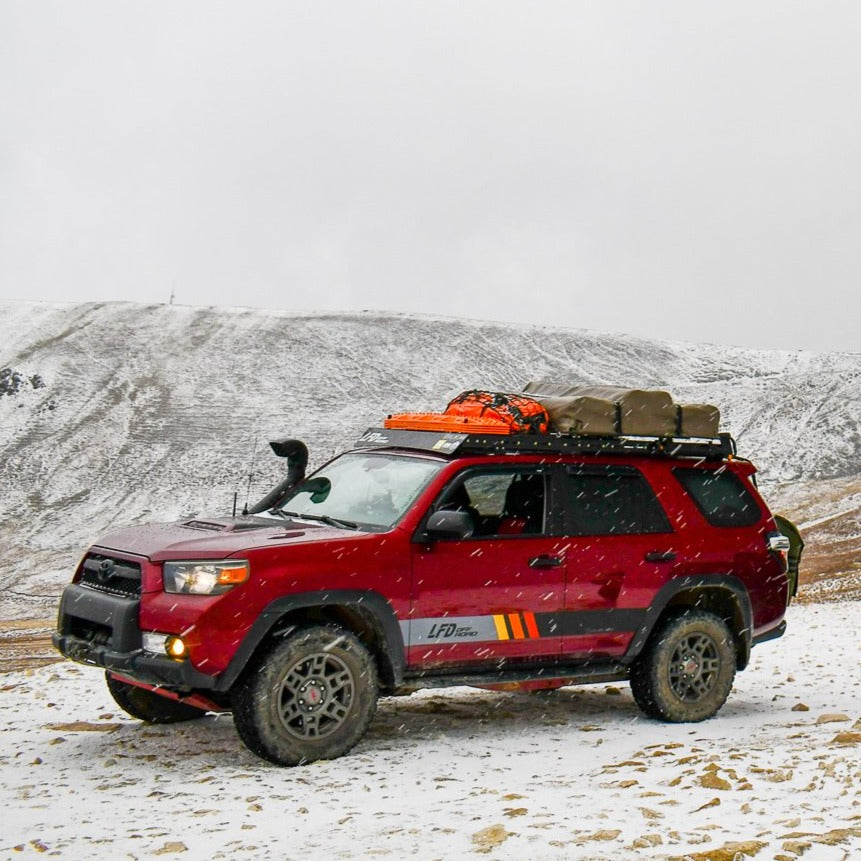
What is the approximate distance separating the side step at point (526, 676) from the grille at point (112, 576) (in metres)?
1.74

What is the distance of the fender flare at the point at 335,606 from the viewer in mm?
6785

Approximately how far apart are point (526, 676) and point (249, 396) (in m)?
39.6

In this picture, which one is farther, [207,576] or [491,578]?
[491,578]

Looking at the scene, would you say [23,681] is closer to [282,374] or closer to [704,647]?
[704,647]

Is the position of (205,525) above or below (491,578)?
above

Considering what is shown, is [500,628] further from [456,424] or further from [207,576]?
[207,576]

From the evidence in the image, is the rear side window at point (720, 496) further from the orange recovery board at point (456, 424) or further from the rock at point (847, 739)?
the rock at point (847, 739)

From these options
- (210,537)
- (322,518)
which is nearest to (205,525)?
(210,537)

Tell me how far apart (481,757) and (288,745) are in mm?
1228

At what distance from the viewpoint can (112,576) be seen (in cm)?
732

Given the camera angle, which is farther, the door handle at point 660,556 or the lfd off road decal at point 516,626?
the door handle at point 660,556

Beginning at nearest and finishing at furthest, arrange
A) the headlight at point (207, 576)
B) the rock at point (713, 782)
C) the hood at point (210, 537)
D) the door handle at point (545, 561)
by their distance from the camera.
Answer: the rock at point (713, 782)
the headlight at point (207, 576)
the hood at point (210, 537)
the door handle at point (545, 561)

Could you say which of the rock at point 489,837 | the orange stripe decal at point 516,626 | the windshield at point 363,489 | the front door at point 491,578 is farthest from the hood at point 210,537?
the rock at point 489,837

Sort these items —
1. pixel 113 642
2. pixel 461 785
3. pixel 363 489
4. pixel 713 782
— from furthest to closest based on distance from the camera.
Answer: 1. pixel 363 489
2. pixel 113 642
3. pixel 461 785
4. pixel 713 782
